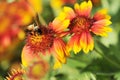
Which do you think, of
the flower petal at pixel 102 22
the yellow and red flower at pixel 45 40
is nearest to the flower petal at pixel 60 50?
the yellow and red flower at pixel 45 40

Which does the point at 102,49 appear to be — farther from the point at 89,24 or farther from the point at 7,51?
the point at 7,51

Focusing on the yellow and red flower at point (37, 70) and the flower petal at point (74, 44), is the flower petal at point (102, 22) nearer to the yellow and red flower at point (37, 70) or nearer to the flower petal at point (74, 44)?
the flower petal at point (74, 44)

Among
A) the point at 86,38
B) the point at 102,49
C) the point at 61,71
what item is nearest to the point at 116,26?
the point at 102,49

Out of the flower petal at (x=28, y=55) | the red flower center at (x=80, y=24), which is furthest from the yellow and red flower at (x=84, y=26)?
the flower petal at (x=28, y=55)

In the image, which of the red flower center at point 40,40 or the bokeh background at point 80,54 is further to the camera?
the bokeh background at point 80,54

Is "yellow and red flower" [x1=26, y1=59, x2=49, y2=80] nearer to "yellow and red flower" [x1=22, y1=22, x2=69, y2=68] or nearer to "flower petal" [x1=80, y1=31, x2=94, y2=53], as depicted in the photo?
"yellow and red flower" [x1=22, y1=22, x2=69, y2=68]

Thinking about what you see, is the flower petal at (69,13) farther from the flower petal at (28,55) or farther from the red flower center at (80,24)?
the flower petal at (28,55)

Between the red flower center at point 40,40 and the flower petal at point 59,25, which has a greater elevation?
the flower petal at point 59,25

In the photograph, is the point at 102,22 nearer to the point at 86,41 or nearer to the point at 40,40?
the point at 86,41
